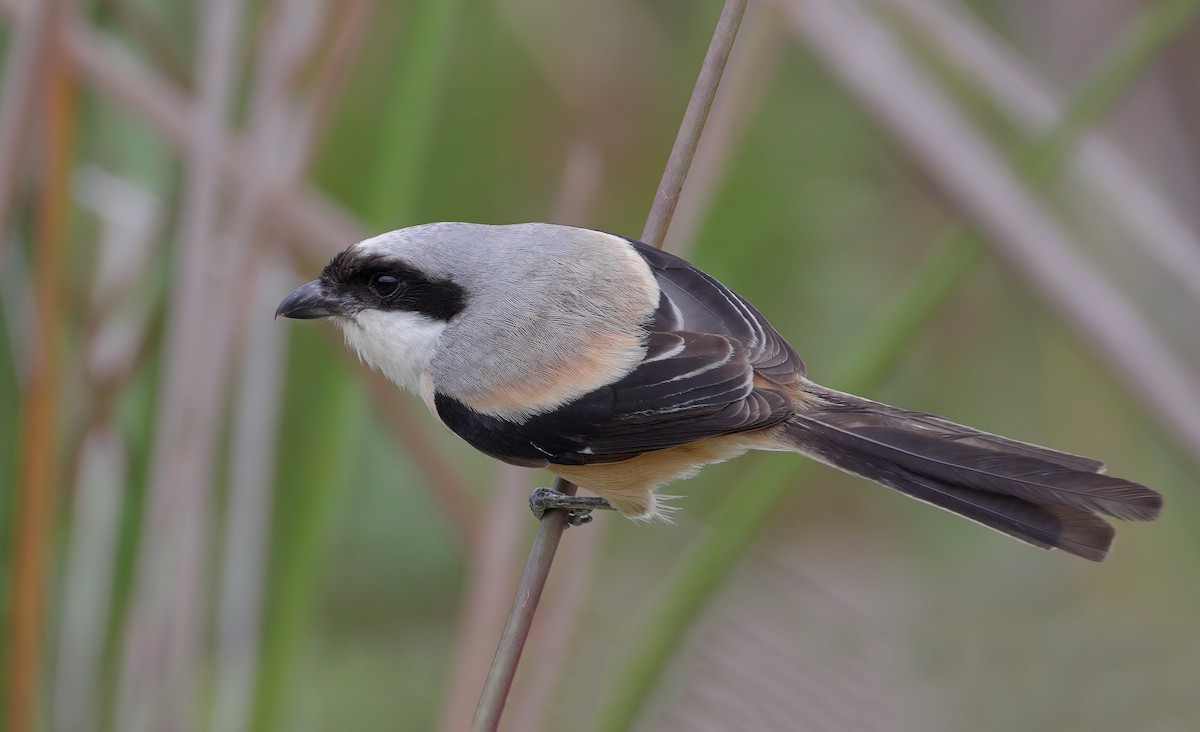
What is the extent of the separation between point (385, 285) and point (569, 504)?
510 millimetres

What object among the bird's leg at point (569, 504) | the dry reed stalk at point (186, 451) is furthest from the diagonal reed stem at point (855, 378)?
the dry reed stalk at point (186, 451)

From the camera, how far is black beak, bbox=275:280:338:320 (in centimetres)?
197

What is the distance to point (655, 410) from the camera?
1.88 m

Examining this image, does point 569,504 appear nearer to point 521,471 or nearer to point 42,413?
point 521,471

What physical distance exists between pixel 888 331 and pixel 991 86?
1143mm

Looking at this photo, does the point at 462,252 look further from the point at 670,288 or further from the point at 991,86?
the point at 991,86

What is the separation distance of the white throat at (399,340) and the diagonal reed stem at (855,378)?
1.93 ft

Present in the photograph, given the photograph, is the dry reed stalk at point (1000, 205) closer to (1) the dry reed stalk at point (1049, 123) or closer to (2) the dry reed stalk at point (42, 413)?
Result: (1) the dry reed stalk at point (1049, 123)

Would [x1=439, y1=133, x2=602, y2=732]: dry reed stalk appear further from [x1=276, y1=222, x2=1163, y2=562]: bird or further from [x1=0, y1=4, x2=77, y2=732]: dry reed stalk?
[x1=0, y1=4, x2=77, y2=732]: dry reed stalk

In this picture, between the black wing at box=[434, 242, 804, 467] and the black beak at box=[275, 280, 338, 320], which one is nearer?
the black wing at box=[434, 242, 804, 467]

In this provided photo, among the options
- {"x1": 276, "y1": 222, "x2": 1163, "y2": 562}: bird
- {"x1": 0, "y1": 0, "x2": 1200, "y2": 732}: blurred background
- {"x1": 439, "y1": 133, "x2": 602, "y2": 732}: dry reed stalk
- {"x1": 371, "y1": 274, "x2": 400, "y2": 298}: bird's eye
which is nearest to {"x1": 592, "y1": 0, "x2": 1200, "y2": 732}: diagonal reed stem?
{"x1": 0, "y1": 0, "x2": 1200, "y2": 732}: blurred background

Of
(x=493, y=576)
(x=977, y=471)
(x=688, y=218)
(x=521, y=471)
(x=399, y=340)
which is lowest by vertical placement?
(x=493, y=576)

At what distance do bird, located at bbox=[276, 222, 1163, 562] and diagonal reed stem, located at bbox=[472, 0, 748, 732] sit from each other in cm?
15

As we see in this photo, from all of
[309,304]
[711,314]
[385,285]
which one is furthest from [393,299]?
[711,314]
